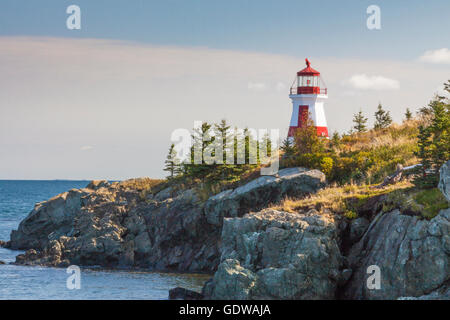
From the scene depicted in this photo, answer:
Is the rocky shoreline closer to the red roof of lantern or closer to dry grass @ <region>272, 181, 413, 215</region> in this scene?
dry grass @ <region>272, 181, 413, 215</region>

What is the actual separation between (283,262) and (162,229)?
14.8 meters

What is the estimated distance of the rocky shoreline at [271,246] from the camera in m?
21.3

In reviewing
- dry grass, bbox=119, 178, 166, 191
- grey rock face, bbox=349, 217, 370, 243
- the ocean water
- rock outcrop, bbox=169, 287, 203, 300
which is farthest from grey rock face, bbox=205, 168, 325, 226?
dry grass, bbox=119, 178, 166, 191

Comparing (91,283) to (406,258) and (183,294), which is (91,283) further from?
(406,258)

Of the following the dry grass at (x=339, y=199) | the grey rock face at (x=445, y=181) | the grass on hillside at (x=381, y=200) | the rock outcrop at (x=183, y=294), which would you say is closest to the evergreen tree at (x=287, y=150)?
the grass on hillside at (x=381, y=200)

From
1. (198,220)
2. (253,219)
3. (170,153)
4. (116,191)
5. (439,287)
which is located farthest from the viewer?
(170,153)

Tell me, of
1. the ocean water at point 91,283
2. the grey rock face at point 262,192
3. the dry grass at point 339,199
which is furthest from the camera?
the grey rock face at point 262,192

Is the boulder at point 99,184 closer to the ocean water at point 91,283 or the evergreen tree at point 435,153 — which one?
the ocean water at point 91,283

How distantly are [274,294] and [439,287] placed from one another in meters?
5.84

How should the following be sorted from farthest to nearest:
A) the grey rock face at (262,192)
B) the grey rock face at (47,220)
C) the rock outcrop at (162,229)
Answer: the grey rock face at (47,220) → the rock outcrop at (162,229) → the grey rock face at (262,192)

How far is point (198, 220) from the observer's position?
35594mm

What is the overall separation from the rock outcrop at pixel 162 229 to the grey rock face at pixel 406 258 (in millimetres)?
9481
